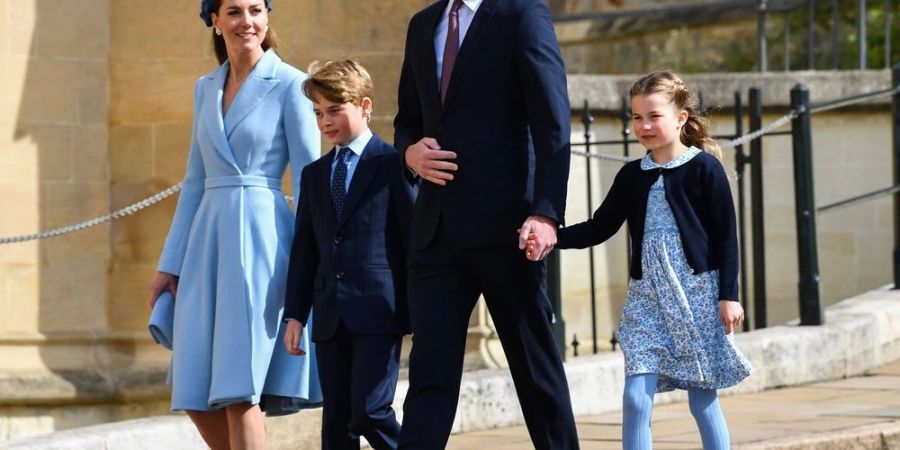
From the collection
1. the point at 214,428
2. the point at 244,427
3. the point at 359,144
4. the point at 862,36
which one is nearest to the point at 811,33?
the point at 862,36

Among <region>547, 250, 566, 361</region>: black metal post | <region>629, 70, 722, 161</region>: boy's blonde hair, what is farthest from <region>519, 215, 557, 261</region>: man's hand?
<region>547, 250, 566, 361</region>: black metal post

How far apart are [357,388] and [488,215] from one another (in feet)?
2.18

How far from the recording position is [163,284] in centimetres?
567

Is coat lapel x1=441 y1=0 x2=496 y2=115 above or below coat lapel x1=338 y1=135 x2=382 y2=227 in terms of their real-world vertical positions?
above

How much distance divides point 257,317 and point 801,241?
168 inches

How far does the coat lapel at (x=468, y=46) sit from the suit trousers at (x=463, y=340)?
0.35 m

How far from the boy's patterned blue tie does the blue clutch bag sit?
0.59 meters

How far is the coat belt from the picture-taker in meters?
5.53

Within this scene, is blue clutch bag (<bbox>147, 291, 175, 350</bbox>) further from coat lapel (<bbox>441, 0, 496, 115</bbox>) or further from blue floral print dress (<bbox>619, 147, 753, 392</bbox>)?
blue floral print dress (<bbox>619, 147, 753, 392</bbox>)

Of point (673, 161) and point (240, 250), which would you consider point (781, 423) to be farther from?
point (240, 250)

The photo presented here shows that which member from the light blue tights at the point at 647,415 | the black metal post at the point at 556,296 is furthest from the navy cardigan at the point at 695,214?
the black metal post at the point at 556,296

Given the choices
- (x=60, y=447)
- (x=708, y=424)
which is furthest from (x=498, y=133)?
(x=60, y=447)

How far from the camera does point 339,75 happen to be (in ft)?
17.8

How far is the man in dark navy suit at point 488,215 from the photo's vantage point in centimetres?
498
